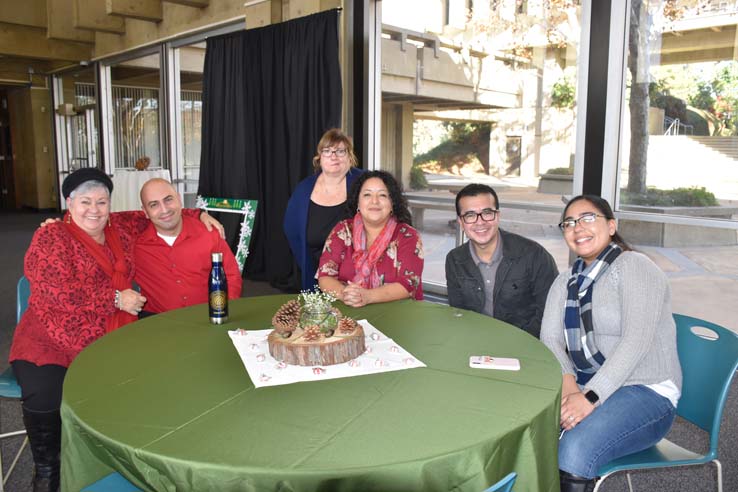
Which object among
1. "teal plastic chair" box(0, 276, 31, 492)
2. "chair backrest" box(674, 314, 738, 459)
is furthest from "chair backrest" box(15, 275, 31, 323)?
"chair backrest" box(674, 314, 738, 459)

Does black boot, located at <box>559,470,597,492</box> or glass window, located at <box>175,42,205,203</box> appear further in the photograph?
glass window, located at <box>175,42,205,203</box>

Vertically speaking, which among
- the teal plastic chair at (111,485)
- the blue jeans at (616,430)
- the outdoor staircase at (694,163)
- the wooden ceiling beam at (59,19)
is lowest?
the teal plastic chair at (111,485)

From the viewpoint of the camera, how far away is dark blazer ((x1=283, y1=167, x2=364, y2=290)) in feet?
12.0

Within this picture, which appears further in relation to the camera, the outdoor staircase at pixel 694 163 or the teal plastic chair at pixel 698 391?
the outdoor staircase at pixel 694 163

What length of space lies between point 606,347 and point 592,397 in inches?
9.1

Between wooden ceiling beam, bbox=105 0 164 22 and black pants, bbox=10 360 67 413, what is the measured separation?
577 cm

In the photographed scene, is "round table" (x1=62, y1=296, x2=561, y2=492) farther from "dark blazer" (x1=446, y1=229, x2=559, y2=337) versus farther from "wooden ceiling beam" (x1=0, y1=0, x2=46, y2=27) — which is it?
"wooden ceiling beam" (x1=0, y1=0, x2=46, y2=27)

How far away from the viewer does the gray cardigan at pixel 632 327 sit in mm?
1809

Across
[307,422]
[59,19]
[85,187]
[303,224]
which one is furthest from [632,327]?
[59,19]

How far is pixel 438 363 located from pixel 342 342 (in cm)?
27

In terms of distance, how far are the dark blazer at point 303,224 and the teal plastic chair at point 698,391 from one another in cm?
217

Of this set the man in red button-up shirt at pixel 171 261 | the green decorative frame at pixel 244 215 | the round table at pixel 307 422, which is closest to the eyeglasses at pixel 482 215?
the round table at pixel 307 422

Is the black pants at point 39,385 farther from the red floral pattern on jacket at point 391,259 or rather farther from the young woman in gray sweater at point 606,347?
the young woman in gray sweater at point 606,347

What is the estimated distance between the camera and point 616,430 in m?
1.71
